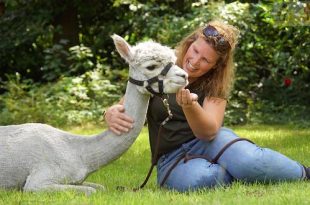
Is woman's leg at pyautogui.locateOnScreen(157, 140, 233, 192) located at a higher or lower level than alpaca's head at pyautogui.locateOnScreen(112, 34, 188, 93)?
lower

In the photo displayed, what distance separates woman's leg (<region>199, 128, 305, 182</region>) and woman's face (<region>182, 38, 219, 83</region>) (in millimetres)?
497

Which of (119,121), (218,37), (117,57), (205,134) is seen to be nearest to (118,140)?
(119,121)

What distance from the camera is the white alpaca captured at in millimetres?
4148

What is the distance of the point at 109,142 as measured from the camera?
4.30 meters

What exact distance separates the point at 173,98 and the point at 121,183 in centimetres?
86

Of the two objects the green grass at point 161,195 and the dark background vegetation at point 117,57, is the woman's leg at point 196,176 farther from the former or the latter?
the dark background vegetation at point 117,57

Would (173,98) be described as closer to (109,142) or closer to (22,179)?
(109,142)

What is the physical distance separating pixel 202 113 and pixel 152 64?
1.48ft

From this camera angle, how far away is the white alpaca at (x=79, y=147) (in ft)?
13.6

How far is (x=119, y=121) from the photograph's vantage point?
4.25 meters

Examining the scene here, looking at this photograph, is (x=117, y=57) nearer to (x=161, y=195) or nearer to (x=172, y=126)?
(x=172, y=126)

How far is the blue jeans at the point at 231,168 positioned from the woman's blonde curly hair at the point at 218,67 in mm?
344

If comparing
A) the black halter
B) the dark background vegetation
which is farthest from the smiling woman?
the dark background vegetation

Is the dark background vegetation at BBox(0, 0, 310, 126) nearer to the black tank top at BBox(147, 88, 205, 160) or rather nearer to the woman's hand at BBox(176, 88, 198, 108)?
the black tank top at BBox(147, 88, 205, 160)
